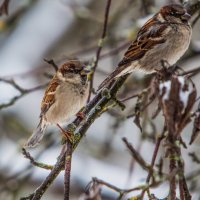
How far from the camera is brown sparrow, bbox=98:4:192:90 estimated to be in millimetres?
3779

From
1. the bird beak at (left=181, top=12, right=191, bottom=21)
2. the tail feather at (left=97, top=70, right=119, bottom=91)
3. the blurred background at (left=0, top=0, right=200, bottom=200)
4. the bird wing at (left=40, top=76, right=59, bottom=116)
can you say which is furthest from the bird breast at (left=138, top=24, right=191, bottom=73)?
the blurred background at (left=0, top=0, right=200, bottom=200)

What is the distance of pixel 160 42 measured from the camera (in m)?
3.89

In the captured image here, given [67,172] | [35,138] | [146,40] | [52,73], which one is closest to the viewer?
[67,172]

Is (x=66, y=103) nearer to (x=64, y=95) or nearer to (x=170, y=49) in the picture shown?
(x=64, y=95)

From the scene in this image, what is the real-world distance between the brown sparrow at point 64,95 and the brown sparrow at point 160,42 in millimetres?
458

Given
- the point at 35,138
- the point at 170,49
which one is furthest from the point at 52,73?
the point at 170,49

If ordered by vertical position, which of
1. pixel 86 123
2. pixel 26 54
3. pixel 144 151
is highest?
pixel 26 54

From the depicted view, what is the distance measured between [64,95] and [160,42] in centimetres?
85

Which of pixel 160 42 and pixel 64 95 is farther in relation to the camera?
pixel 64 95

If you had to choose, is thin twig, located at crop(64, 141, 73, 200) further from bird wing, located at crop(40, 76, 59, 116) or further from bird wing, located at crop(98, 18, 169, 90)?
bird wing, located at crop(40, 76, 59, 116)

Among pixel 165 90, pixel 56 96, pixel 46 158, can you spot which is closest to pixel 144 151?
pixel 46 158

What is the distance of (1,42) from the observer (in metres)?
9.16

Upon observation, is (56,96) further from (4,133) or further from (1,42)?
(1,42)

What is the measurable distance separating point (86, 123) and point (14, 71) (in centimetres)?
475
